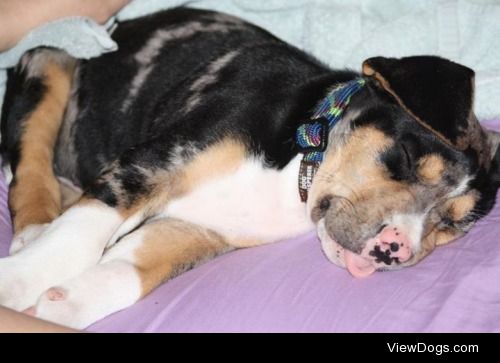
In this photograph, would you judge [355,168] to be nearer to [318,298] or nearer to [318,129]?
[318,129]

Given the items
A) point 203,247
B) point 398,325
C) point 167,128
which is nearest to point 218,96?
point 167,128

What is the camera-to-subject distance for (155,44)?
3641 mm

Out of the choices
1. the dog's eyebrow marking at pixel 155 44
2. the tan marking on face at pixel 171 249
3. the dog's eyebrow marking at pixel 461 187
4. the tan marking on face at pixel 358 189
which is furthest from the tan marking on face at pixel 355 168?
the dog's eyebrow marking at pixel 155 44

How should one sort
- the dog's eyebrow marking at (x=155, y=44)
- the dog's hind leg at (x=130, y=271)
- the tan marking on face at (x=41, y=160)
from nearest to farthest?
the dog's hind leg at (x=130, y=271) → the tan marking on face at (x=41, y=160) → the dog's eyebrow marking at (x=155, y=44)

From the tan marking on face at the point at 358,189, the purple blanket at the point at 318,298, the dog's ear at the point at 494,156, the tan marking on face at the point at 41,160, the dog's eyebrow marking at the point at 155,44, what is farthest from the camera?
the dog's eyebrow marking at the point at 155,44

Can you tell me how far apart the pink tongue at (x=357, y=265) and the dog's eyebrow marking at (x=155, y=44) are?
1219mm

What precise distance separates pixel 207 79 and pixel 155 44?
403mm

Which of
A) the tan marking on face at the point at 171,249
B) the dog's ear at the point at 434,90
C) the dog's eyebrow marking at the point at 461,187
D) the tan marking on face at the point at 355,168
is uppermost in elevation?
the dog's ear at the point at 434,90

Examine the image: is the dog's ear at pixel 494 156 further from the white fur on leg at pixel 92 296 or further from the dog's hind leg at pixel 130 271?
the white fur on leg at pixel 92 296

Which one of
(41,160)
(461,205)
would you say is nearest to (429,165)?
(461,205)

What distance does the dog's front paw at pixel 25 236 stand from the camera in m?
3.05

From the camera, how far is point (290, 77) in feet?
10.6

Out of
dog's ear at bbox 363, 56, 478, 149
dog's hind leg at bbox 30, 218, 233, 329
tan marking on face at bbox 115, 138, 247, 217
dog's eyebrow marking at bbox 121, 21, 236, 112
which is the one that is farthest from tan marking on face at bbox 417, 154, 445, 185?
dog's eyebrow marking at bbox 121, 21, 236, 112

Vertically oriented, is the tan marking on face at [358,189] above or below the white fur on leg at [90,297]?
above
